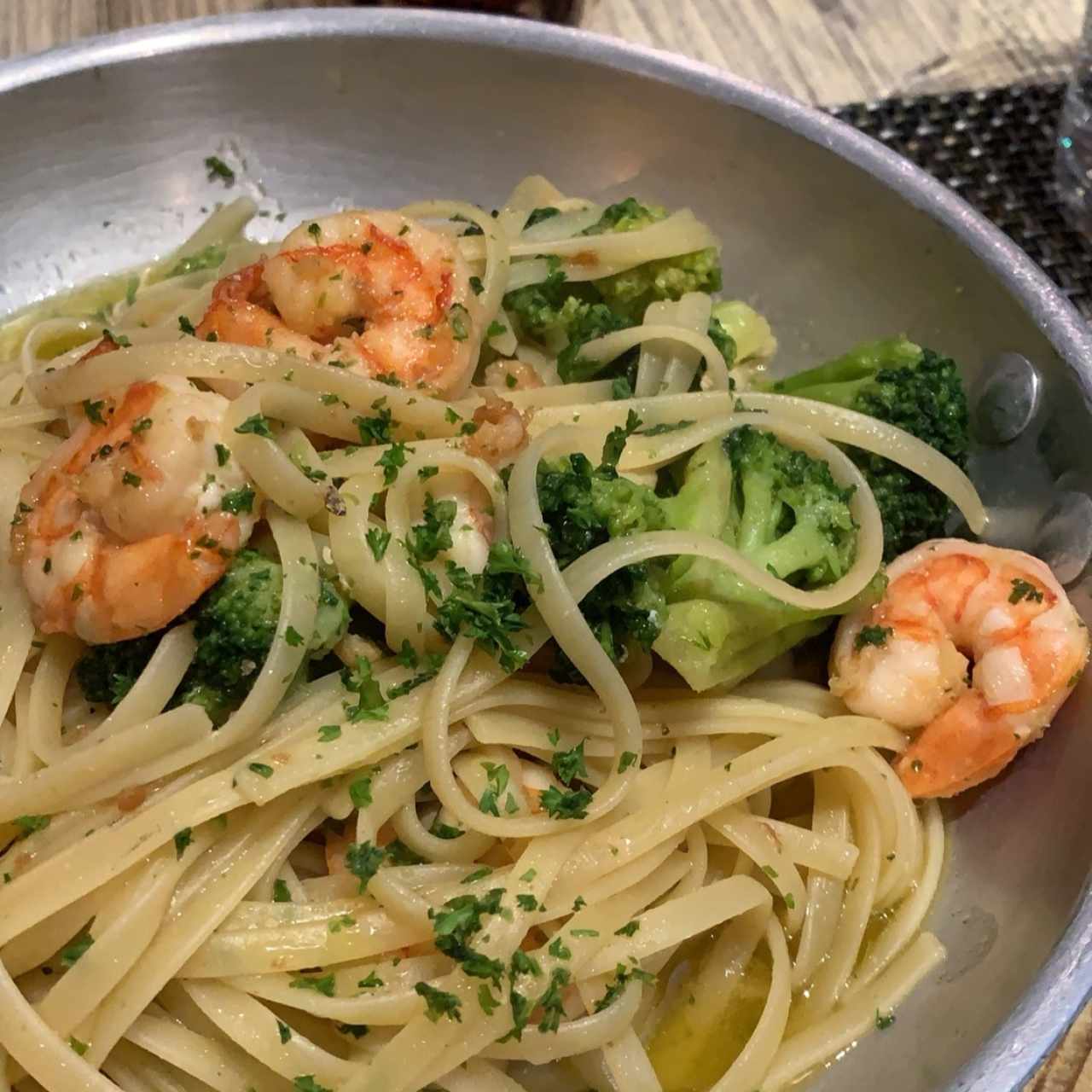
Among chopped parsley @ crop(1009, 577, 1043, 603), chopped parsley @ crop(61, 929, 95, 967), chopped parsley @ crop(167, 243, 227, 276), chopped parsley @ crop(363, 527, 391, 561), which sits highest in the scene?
chopped parsley @ crop(167, 243, 227, 276)

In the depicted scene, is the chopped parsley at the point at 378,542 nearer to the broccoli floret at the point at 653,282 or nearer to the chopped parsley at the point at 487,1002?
the chopped parsley at the point at 487,1002

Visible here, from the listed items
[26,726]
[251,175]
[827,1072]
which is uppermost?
[251,175]

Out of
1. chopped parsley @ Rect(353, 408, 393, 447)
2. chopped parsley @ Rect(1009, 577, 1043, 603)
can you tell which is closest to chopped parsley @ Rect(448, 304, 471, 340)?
chopped parsley @ Rect(353, 408, 393, 447)

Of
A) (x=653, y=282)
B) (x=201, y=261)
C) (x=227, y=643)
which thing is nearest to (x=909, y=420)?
(x=653, y=282)

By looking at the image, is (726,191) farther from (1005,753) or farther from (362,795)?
(362,795)

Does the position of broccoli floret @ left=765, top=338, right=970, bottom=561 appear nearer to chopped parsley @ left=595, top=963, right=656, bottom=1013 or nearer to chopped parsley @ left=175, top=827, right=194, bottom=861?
chopped parsley @ left=595, top=963, right=656, bottom=1013

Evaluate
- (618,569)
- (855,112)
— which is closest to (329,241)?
(618,569)

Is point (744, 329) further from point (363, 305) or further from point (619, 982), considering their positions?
point (619, 982)
